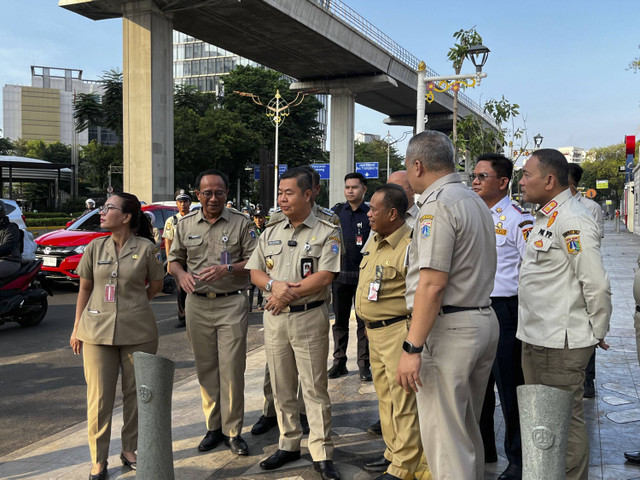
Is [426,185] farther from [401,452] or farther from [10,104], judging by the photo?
[10,104]

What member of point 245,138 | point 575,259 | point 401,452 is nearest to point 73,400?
point 401,452

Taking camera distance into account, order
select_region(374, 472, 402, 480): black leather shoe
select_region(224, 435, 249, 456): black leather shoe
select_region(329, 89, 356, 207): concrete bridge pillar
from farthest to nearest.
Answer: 1. select_region(329, 89, 356, 207): concrete bridge pillar
2. select_region(224, 435, 249, 456): black leather shoe
3. select_region(374, 472, 402, 480): black leather shoe

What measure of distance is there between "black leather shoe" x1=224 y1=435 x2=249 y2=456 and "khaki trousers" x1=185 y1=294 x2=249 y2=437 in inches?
1.4

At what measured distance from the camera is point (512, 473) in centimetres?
356

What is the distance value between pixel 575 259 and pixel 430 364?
101 centimetres

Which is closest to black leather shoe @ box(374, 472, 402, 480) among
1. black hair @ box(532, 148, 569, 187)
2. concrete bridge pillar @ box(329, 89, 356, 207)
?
black hair @ box(532, 148, 569, 187)

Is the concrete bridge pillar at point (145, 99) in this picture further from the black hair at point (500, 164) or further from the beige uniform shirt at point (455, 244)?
the beige uniform shirt at point (455, 244)

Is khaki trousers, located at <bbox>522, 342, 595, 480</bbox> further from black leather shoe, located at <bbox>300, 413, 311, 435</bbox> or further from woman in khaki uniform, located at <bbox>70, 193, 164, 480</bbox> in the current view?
woman in khaki uniform, located at <bbox>70, 193, 164, 480</bbox>

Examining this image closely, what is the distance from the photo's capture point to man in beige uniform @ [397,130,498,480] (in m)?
2.71

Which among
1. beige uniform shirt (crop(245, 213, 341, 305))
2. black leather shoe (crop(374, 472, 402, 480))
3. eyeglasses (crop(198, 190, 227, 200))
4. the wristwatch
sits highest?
eyeglasses (crop(198, 190, 227, 200))

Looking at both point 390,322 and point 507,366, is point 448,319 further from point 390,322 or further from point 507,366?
point 507,366

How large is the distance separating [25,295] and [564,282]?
738 centimetres

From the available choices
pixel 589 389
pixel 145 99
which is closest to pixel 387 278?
pixel 589 389

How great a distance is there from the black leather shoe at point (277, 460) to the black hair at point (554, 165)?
2420 mm
